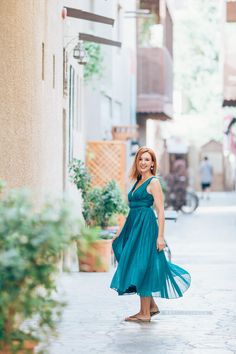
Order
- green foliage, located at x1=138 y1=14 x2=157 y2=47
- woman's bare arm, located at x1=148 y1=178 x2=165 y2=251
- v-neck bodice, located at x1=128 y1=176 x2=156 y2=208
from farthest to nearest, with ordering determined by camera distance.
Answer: green foliage, located at x1=138 y1=14 x2=157 y2=47 → v-neck bodice, located at x1=128 y1=176 x2=156 y2=208 → woman's bare arm, located at x1=148 y1=178 x2=165 y2=251

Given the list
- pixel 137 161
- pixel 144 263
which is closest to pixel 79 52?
pixel 137 161

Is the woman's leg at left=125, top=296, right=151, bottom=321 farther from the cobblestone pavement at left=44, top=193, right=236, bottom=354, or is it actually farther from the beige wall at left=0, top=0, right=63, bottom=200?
the beige wall at left=0, top=0, right=63, bottom=200

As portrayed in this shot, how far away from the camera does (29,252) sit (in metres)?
6.70

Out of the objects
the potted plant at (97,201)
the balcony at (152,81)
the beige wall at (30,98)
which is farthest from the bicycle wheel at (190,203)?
the beige wall at (30,98)

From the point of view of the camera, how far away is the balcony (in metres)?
42.2

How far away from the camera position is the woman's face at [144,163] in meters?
13.4

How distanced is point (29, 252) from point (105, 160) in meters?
20.1

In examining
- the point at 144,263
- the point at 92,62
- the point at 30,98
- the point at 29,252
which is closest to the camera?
the point at 29,252

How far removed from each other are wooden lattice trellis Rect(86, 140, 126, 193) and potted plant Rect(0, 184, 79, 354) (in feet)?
64.4

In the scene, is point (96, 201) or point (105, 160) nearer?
point (96, 201)

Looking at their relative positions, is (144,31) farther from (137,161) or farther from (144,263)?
(144,263)

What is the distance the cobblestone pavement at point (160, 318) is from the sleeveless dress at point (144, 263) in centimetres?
35

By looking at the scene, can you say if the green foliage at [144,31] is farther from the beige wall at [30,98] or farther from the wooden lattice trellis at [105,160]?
the beige wall at [30,98]

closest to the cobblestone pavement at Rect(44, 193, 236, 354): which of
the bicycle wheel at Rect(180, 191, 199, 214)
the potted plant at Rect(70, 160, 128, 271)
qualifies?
the potted plant at Rect(70, 160, 128, 271)
